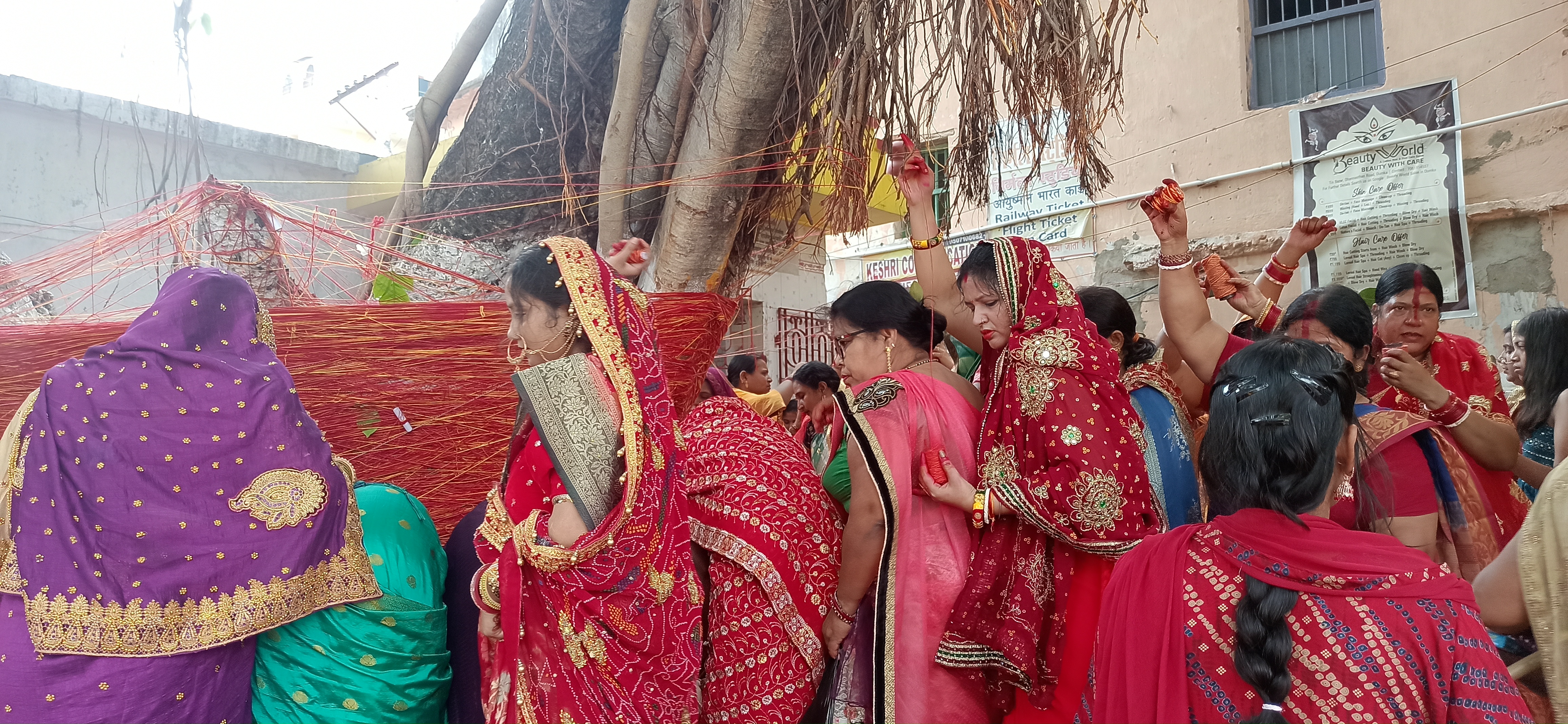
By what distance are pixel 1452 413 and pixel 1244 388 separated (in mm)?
1599

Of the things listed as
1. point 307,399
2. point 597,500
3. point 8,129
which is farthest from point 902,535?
point 8,129

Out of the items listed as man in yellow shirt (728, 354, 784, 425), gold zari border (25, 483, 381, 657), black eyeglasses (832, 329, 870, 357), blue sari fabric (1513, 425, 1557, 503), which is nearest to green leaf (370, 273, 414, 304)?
gold zari border (25, 483, 381, 657)

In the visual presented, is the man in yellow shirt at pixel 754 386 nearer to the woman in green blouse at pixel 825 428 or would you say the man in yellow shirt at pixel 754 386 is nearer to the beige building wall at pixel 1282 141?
the woman in green blouse at pixel 825 428

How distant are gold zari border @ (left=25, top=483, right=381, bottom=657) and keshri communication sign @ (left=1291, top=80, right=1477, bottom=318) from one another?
7924 mm

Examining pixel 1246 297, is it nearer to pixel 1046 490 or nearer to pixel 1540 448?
pixel 1540 448

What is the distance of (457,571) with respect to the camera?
2.91m

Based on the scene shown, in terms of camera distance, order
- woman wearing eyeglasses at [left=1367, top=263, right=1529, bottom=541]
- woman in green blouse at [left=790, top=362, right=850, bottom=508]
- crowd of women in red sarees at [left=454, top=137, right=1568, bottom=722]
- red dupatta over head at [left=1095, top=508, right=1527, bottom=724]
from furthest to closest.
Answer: woman in green blouse at [left=790, top=362, right=850, bottom=508] → woman wearing eyeglasses at [left=1367, top=263, right=1529, bottom=541] → crowd of women in red sarees at [left=454, top=137, right=1568, bottom=722] → red dupatta over head at [left=1095, top=508, right=1527, bottom=724]

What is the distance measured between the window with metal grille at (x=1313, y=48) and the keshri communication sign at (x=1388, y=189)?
0.28 m

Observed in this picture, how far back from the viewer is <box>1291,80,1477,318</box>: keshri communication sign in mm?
8023

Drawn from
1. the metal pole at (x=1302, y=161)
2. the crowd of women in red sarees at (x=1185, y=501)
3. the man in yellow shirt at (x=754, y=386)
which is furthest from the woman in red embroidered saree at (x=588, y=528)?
the metal pole at (x=1302, y=161)

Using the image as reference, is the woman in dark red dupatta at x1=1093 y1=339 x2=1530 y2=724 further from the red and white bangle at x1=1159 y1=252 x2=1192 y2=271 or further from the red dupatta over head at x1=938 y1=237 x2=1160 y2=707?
the red and white bangle at x1=1159 y1=252 x2=1192 y2=271

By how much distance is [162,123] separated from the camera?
6.69 metres

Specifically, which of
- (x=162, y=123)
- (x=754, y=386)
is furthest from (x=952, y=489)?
(x=162, y=123)

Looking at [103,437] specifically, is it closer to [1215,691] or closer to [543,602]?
[543,602]
